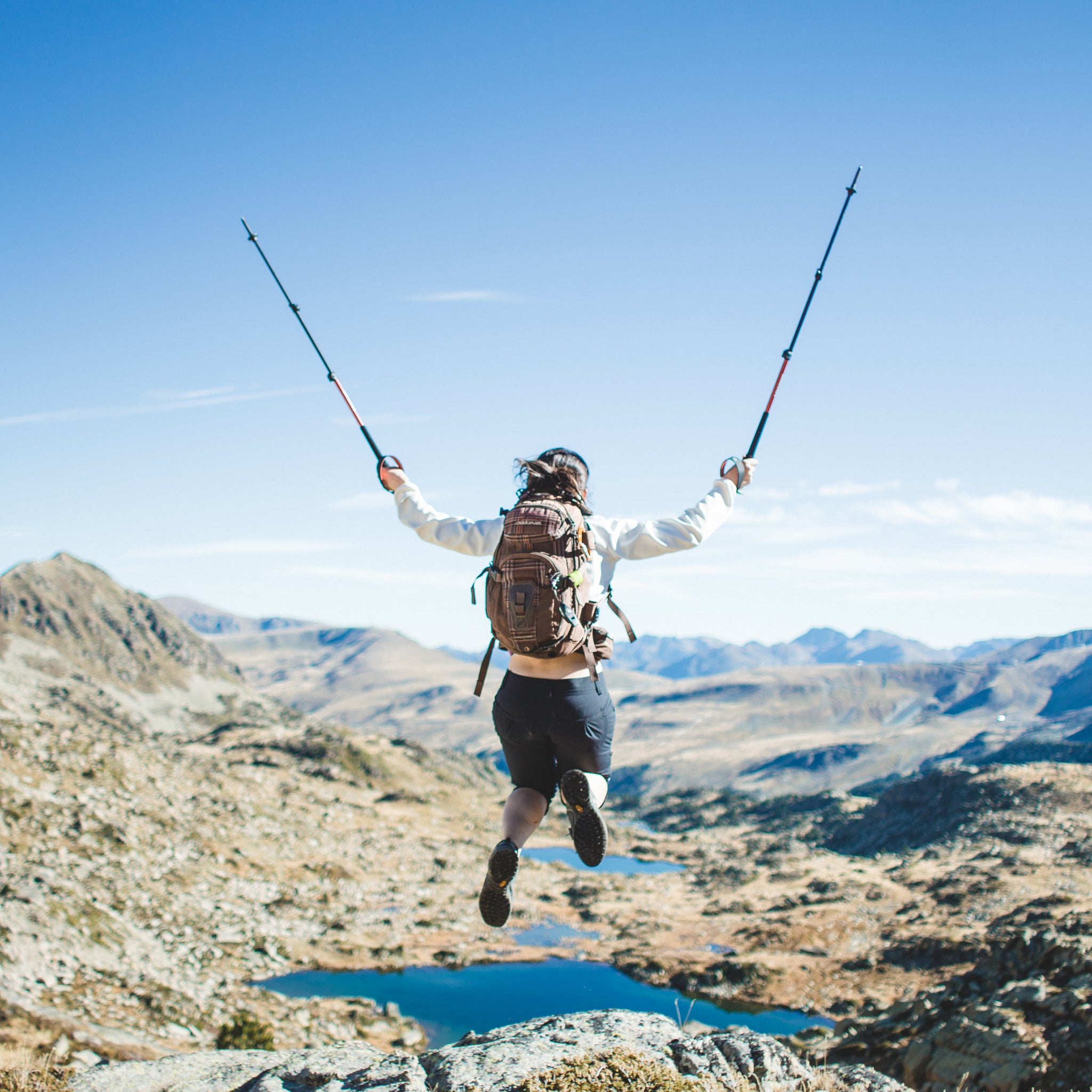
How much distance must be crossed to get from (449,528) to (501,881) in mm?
2566

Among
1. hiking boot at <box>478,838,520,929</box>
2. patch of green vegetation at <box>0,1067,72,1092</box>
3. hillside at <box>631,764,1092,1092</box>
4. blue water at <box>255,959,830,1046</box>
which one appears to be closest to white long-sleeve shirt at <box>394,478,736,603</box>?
hiking boot at <box>478,838,520,929</box>

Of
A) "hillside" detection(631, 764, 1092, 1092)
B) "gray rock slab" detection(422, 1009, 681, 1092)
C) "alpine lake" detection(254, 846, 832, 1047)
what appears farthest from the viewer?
"alpine lake" detection(254, 846, 832, 1047)

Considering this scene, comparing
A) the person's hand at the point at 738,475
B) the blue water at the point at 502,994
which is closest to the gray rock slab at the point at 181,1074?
the person's hand at the point at 738,475

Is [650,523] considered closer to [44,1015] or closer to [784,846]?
[44,1015]

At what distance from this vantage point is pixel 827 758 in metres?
164

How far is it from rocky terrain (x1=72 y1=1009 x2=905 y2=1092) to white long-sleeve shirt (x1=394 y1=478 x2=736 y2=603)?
3655mm

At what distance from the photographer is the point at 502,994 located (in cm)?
4259

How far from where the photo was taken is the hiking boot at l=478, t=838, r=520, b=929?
596cm

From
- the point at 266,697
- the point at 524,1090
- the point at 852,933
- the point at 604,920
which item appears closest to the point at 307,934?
the point at 604,920

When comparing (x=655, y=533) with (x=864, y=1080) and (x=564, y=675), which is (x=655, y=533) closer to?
(x=564, y=675)

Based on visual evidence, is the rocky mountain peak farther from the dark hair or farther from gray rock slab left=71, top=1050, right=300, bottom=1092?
the dark hair

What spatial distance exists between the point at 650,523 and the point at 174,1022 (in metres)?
28.0

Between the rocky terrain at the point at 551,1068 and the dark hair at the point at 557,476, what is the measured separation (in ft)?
13.9

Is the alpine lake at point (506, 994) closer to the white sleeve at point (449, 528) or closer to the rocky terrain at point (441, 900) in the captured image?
the rocky terrain at point (441, 900)
